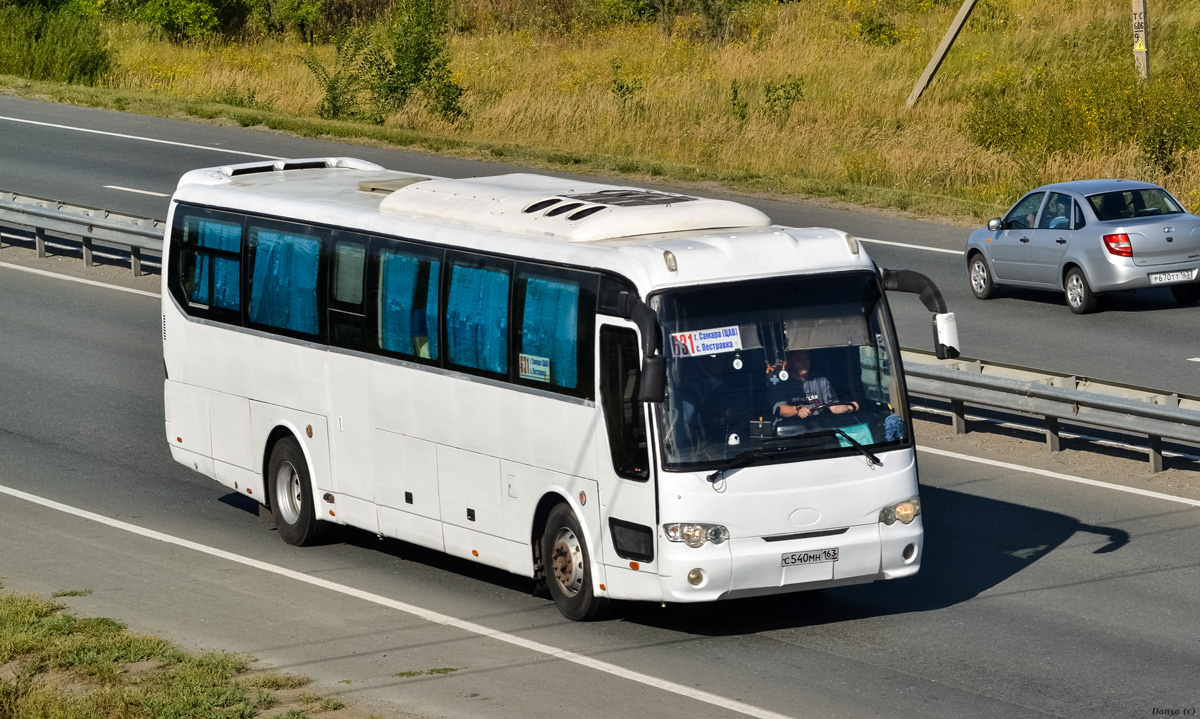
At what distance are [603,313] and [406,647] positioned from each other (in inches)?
95.4

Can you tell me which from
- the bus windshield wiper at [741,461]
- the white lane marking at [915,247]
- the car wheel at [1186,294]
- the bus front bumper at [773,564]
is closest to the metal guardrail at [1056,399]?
the bus front bumper at [773,564]

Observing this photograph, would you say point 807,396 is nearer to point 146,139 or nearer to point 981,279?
point 981,279

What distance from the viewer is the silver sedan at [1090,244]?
2161 cm

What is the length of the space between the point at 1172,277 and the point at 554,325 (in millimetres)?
13218

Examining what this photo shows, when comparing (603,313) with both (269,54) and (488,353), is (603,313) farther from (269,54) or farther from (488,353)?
(269,54)

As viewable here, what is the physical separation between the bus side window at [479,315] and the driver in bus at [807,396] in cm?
207

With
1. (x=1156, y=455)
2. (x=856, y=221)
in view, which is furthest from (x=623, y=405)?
(x=856, y=221)

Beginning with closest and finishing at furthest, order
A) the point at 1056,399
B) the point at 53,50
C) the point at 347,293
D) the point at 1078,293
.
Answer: the point at 347,293 < the point at 1056,399 < the point at 1078,293 < the point at 53,50

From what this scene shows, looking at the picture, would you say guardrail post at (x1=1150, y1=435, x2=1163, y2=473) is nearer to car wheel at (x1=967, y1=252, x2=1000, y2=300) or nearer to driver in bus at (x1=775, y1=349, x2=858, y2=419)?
driver in bus at (x1=775, y1=349, x2=858, y2=419)

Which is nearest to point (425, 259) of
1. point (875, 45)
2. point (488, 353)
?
point (488, 353)

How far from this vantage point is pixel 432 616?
441 inches

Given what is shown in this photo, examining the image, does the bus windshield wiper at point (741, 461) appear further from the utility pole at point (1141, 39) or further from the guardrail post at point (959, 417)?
the utility pole at point (1141, 39)

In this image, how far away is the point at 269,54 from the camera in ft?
167

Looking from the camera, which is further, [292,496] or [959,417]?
[959,417]
